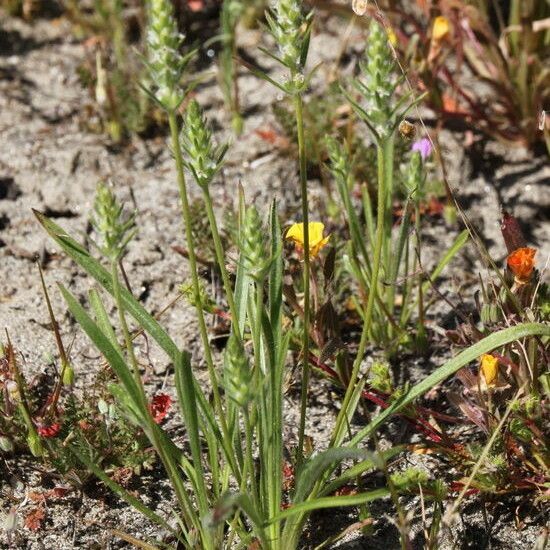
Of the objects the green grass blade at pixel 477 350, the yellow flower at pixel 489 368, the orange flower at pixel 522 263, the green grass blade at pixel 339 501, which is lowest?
the green grass blade at pixel 339 501

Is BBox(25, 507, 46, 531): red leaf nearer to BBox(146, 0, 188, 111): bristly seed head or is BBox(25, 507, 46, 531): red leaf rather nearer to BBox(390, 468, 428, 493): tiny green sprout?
BBox(390, 468, 428, 493): tiny green sprout

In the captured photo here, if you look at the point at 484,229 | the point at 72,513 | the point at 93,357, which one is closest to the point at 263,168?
the point at 484,229

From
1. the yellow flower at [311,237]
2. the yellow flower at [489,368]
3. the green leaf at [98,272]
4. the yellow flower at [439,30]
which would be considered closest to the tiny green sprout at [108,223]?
the green leaf at [98,272]

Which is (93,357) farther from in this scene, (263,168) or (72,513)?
(263,168)

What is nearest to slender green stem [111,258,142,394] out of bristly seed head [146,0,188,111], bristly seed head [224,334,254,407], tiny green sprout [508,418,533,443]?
bristly seed head [224,334,254,407]

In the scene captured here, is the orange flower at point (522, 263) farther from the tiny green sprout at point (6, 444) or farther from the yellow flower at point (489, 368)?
the tiny green sprout at point (6, 444)
